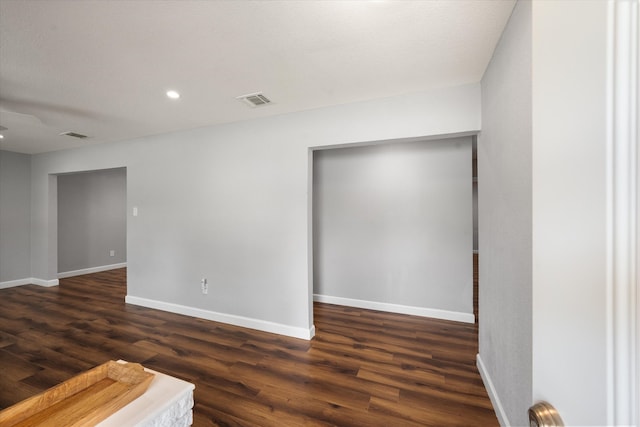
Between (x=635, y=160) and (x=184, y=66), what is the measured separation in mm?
2437

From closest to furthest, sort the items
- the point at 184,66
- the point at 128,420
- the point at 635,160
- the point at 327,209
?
the point at 635,160 < the point at 128,420 < the point at 184,66 < the point at 327,209

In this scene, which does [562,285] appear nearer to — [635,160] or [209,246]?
A: [635,160]

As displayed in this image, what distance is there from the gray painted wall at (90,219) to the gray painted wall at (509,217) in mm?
6225

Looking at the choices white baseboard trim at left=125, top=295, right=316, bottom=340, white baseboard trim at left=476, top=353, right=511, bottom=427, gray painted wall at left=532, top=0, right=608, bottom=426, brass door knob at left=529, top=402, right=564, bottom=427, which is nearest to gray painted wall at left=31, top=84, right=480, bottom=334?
white baseboard trim at left=125, top=295, right=316, bottom=340

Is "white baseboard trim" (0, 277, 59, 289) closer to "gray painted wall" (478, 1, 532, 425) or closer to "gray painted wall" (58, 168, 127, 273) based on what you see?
"gray painted wall" (58, 168, 127, 273)

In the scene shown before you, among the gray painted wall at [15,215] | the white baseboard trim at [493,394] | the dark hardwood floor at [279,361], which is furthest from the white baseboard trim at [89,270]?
the white baseboard trim at [493,394]

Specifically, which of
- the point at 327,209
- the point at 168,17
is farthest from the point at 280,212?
the point at 168,17

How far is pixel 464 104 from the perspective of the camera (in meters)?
2.26

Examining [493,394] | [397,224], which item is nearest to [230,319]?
[397,224]

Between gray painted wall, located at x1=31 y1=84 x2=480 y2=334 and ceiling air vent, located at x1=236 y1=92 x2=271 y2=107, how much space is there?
337 millimetres

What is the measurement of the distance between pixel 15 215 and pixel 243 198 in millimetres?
5006

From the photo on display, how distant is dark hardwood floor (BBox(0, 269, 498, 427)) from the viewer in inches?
71.0

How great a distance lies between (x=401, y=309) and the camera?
3482mm

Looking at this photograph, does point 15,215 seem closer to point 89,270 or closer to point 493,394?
point 89,270
